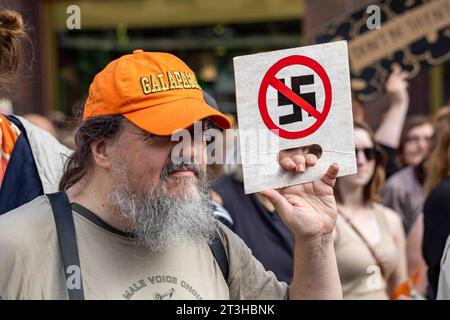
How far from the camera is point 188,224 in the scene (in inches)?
84.9

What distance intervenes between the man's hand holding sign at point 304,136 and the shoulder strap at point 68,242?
→ 0.46 m

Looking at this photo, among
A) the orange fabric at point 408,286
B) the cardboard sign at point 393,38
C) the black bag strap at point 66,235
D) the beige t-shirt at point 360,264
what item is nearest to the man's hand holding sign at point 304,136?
the black bag strap at point 66,235

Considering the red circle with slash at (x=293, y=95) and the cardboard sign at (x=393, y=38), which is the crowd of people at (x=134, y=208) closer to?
the red circle with slash at (x=293, y=95)

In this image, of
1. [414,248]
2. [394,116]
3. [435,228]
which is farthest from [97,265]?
[394,116]

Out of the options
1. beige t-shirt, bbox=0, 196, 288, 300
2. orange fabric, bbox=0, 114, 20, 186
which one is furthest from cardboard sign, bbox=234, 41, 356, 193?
orange fabric, bbox=0, 114, 20, 186

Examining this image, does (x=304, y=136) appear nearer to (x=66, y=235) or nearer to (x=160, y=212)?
(x=160, y=212)

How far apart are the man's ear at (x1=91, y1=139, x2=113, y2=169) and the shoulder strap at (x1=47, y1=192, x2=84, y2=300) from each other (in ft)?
0.46

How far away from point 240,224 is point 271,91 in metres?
1.57

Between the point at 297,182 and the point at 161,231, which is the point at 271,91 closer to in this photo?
the point at 297,182

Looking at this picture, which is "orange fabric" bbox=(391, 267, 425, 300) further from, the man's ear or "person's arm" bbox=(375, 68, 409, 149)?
the man's ear

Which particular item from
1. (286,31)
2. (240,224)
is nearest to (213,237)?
(240,224)

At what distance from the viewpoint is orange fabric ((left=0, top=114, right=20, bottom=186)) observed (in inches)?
103

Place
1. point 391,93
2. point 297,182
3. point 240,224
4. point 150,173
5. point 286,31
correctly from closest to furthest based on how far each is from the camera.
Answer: point 150,173 < point 297,182 < point 240,224 < point 391,93 < point 286,31

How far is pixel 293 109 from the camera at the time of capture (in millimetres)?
2295
